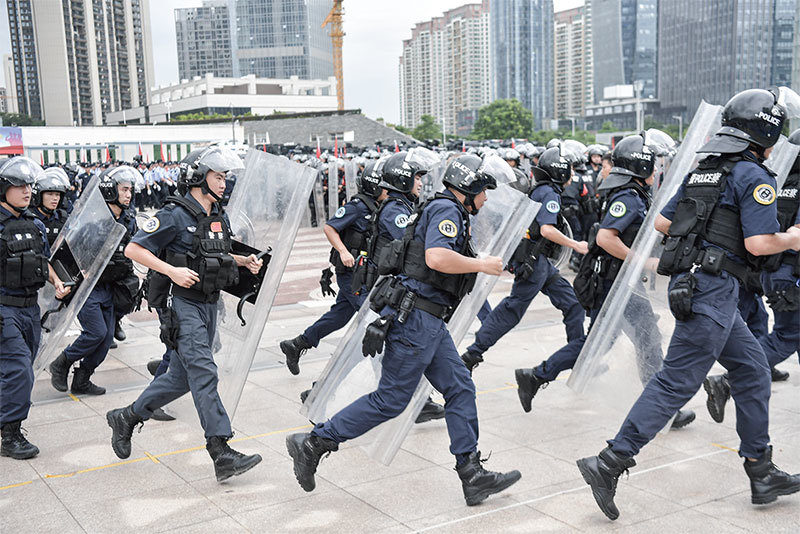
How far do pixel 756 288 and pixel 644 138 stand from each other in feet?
4.48

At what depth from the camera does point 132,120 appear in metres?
116

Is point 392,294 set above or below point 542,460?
above

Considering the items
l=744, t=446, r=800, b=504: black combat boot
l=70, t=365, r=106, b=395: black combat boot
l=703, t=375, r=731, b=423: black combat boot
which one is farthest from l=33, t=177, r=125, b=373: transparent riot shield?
l=744, t=446, r=800, b=504: black combat boot

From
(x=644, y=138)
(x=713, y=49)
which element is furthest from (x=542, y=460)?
(x=713, y=49)

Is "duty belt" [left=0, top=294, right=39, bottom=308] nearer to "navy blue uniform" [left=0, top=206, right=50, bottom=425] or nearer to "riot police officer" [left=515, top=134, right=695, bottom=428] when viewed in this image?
"navy blue uniform" [left=0, top=206, right=50, bottom=425]

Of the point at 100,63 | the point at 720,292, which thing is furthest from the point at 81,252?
the point at 100,63

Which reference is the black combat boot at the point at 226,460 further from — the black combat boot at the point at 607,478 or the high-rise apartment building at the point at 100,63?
the high-rise apartment building at the point at 100,63

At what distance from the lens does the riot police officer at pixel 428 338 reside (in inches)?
157

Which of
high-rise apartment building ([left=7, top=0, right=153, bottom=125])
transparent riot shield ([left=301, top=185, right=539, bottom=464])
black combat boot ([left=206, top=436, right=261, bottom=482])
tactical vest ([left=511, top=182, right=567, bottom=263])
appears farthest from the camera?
high-rise apartment building ([left=7, top=0, right=153, bottom=125])

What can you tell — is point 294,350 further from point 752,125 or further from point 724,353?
point 752,125

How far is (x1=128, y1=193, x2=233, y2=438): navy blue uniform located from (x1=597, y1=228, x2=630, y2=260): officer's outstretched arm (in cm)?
241

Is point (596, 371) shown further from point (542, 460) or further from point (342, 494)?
point (342, 494)

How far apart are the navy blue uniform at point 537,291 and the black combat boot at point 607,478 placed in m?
2.35

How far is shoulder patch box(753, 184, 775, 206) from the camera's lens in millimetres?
3646
